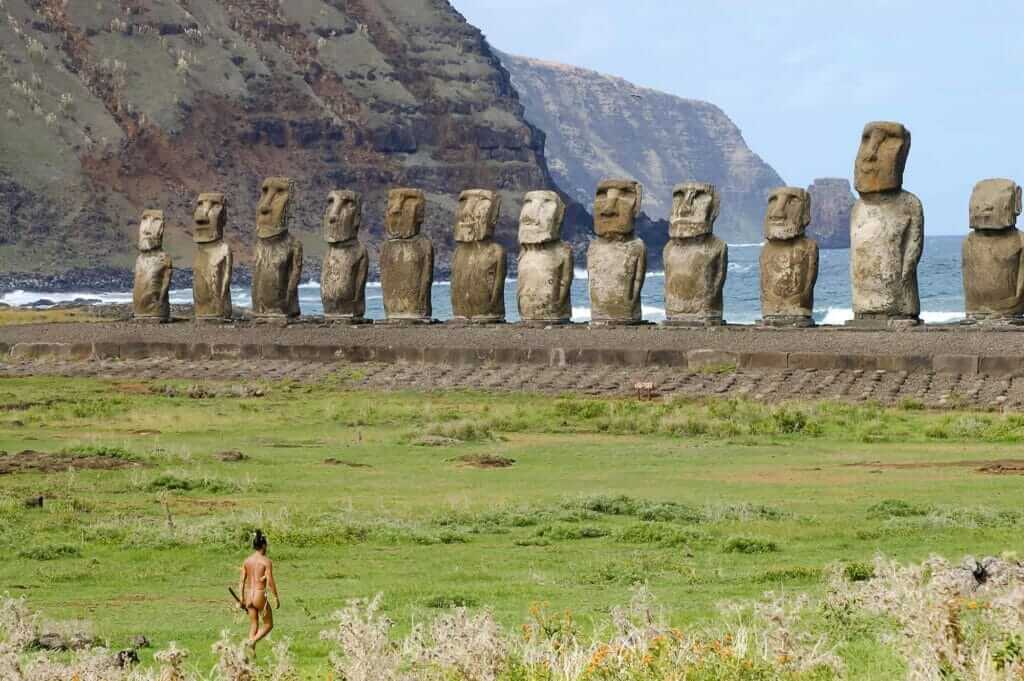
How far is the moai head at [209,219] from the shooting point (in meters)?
31.7

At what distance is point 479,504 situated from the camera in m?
15.9

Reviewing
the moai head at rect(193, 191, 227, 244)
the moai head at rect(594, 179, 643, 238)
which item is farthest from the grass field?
the moai head at rect(193, 191, 227, 244)

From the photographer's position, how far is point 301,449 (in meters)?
20.3

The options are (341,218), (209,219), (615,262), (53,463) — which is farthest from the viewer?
(209,219)

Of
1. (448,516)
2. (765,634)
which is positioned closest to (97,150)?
(448,516)

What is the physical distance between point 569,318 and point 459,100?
348 feet

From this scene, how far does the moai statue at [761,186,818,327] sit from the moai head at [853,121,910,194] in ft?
3.29

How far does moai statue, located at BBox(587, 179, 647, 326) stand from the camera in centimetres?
2770

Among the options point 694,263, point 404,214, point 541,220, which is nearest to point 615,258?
point 694,263

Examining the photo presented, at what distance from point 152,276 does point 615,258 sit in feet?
29.8

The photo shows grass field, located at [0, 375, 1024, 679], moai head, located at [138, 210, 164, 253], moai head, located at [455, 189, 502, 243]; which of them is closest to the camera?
grass field, located at [0, 375, 1024, 679]

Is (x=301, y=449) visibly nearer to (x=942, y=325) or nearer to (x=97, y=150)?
(x=942, y=325)

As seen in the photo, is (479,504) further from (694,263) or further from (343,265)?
(343,265)

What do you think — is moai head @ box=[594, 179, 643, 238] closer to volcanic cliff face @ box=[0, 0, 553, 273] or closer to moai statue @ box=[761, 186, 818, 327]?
moai statue @ box=[761, 186, 818, 327]
